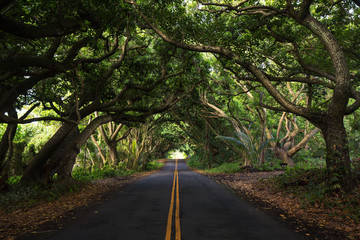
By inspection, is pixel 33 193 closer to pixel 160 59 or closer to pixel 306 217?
pixel 160 59

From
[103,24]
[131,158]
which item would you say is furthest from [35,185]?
[131,158]

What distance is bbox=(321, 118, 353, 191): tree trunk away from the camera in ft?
28.1

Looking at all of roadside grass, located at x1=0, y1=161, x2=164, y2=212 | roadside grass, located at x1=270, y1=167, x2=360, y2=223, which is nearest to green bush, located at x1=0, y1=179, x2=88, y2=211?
roadside grass, located at x1=0, y1=161, x2=164, y2=212

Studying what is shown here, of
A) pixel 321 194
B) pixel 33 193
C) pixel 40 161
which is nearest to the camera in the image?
pixel 321 194

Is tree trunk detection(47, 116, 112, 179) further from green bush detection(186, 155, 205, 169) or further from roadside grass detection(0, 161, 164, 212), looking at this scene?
green bush detection(186, 155, 205, 169)

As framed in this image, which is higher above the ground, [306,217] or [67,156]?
[67,156]

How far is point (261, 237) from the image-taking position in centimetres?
573

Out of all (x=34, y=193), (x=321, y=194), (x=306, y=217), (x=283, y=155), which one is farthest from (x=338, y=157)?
(x=283, y=155)

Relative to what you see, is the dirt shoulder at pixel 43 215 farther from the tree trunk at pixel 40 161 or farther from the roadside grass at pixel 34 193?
the tree trunk at pixel 40 161

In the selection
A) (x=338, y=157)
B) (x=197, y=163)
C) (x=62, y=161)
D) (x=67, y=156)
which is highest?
(x=67, y=156)

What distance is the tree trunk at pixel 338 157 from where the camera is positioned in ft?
→ 28.1

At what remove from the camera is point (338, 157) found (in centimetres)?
866

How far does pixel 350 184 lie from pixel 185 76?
1188 centimetres

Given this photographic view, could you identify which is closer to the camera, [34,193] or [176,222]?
[176,222]
